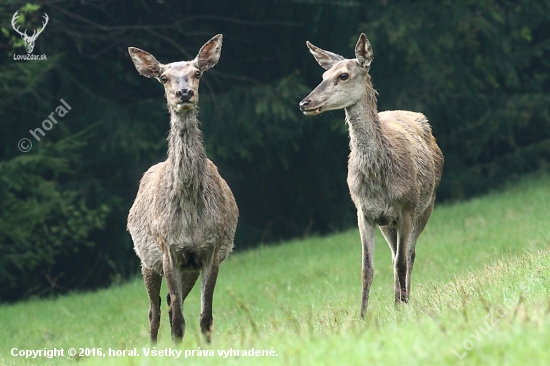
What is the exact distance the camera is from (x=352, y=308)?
10.0 m

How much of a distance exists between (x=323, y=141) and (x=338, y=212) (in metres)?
2.03

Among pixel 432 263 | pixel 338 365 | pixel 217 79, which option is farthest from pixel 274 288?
pixel 338 365

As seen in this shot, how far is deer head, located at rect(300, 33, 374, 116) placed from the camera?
30.4 feet

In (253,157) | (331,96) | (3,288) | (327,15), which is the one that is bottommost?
(3,288)

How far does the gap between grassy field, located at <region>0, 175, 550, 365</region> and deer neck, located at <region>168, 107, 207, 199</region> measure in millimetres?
1340

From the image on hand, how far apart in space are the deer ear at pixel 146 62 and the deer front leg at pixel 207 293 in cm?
195

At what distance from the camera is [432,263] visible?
14.2 metres

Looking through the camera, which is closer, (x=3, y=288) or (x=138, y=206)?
(x=138, y=206)

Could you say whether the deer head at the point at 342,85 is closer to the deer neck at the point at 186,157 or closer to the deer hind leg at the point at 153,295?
the deer neck at the point at 186,157

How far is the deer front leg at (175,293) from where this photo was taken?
333 inches

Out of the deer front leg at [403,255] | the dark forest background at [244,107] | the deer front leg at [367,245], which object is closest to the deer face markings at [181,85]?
the deer front leg at [367,245]

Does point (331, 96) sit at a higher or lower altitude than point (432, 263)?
higher

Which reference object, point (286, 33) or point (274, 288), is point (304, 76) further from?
point (274, 288)

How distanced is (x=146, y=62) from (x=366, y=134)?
92.2 inches
